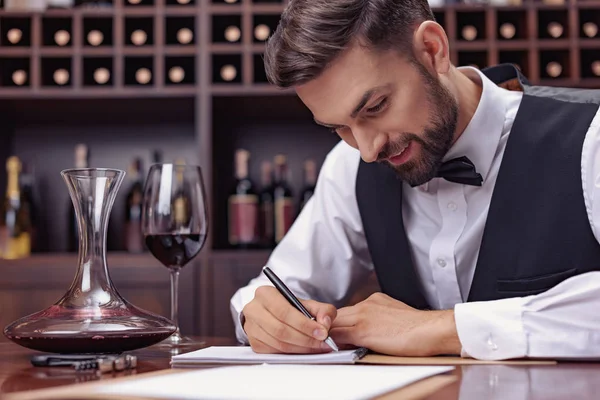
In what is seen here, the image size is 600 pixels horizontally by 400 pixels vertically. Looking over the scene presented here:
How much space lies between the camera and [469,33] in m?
2.59

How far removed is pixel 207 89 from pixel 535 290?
5.12 feet

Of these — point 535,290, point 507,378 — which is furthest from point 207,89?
point 507,378

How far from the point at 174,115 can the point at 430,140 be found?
1653 mm

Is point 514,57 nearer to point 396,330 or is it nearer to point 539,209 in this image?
point 539,209

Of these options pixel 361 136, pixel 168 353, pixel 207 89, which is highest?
pixel 207 89

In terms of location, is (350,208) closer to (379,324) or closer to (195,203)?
(195,203)

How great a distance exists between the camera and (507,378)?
0.74m

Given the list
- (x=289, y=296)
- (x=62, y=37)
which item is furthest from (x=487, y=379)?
(x=62, y=37)

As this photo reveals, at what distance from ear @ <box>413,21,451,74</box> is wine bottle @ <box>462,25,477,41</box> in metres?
1.38

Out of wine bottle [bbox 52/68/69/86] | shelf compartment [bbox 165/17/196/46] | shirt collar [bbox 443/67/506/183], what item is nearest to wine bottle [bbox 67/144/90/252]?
wine bottle [bbox 52/68/69/86]

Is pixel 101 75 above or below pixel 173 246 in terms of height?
above

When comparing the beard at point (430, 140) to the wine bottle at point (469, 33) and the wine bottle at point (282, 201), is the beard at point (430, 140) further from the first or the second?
the wine bottle at point (469, 33)

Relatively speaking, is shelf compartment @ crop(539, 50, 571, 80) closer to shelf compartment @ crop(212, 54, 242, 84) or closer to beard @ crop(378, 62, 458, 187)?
shelf compartment @ crop(212, 54, 242, 84)

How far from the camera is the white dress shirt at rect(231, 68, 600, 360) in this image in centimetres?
95
